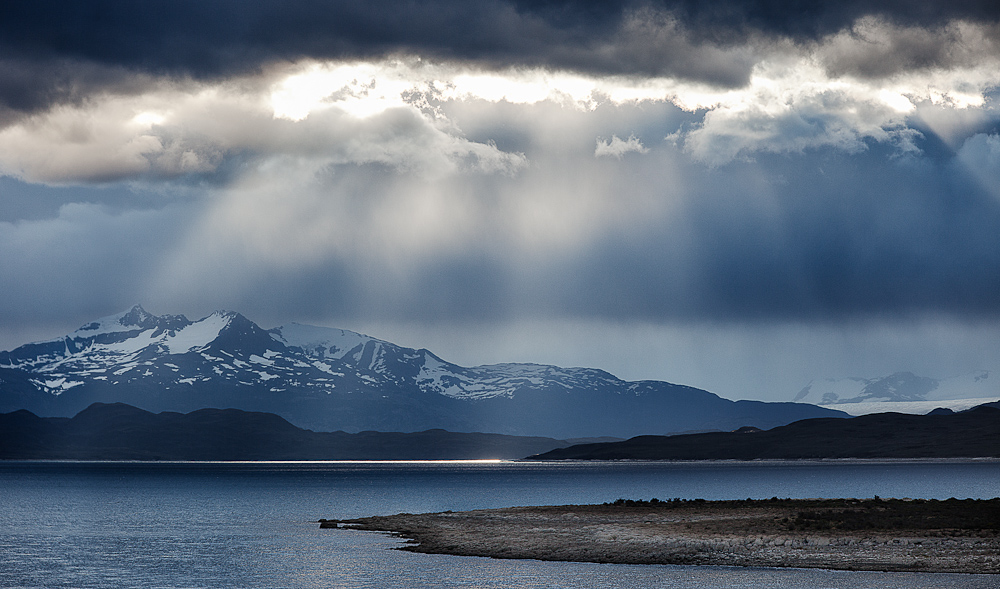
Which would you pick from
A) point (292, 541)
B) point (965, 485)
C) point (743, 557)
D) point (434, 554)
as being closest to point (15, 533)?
point (292, 541)

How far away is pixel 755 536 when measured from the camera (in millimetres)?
77625

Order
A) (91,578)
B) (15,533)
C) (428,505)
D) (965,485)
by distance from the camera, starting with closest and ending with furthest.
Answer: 1. (91,578)
2. (15,533)
3. (428,505)
4. (965,485)

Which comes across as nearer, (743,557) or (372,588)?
(372,588)

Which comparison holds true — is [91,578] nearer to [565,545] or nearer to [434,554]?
[434,554]

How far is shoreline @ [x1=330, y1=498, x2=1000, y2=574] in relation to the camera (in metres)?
67.9

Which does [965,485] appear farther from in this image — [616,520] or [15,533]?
[15,533]

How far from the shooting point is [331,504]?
554ft

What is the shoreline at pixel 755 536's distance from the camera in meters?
67.9

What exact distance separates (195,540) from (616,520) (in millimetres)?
39921

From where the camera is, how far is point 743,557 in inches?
2808

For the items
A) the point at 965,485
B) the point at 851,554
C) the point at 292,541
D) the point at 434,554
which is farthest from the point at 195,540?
the point at 965,485

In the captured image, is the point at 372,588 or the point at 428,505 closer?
the point at 372,588

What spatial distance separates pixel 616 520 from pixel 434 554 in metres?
23.9

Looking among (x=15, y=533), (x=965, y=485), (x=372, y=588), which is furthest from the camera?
(x=965, y=485)
